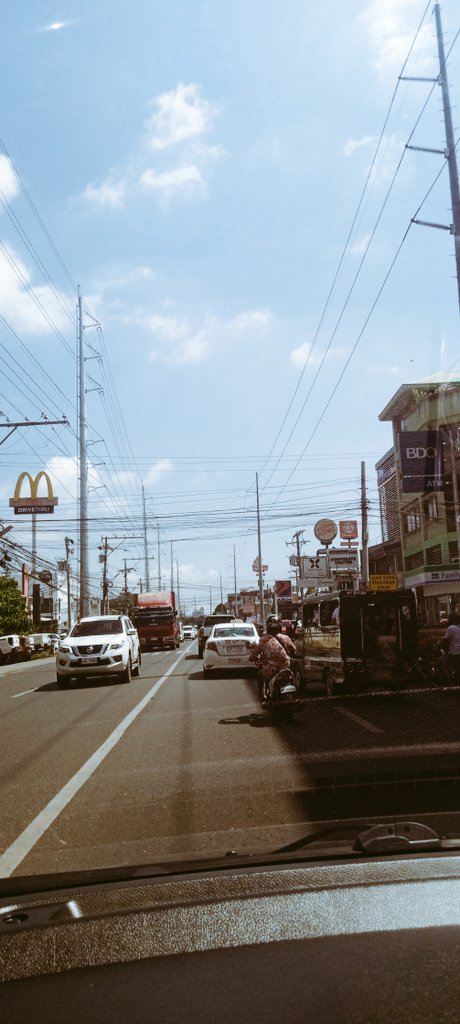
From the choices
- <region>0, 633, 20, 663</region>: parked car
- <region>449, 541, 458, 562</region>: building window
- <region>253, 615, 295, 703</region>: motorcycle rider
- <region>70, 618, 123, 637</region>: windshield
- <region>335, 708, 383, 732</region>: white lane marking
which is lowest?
<region>335, 708, 383, 732</region>: white lane marking

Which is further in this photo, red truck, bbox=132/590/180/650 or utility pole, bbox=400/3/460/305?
red truck, bbox=132/590/180/650

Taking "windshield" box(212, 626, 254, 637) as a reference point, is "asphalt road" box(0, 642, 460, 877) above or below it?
below

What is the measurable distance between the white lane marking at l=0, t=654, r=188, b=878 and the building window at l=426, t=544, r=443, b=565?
3464 cm

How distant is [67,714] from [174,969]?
12889mm

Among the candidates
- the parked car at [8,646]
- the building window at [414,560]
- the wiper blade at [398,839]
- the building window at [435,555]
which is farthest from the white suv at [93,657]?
the building window at [414,560]

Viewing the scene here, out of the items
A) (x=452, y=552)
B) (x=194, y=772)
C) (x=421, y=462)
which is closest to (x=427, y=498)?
(x=452, y=552)

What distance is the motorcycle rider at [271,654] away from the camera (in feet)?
42.7

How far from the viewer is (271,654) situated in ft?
43.1

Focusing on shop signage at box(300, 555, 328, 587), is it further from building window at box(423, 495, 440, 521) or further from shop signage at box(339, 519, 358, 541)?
building window at box(423, 495, 440, 521)

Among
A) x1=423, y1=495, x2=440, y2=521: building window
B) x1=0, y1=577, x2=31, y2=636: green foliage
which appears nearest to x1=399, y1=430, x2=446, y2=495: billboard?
x1=423, y1=495, x2=440, y2=521: building window

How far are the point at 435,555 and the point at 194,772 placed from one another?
3842 cm

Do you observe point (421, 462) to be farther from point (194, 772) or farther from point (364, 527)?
point (194, 772)

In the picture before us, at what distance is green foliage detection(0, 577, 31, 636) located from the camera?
190 feet

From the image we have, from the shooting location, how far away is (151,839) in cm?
562
